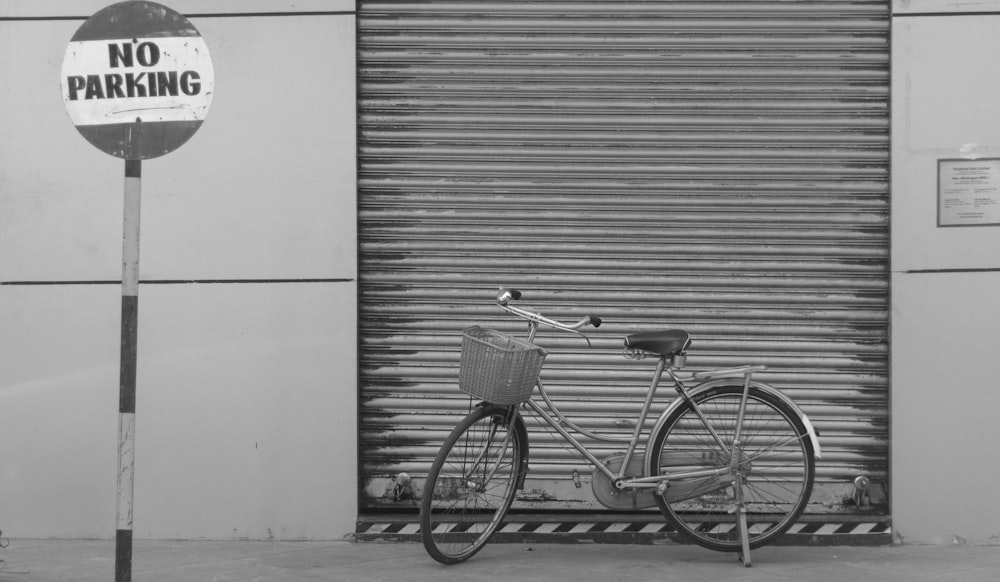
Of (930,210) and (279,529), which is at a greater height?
(930,210)

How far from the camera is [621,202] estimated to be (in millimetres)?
6465

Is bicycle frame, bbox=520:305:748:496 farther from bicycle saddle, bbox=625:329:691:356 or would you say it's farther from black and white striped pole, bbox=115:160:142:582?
black and white striped pole, bbox=115:160:142:582

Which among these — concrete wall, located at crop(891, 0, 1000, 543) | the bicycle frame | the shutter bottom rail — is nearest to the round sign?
the bicycle frame

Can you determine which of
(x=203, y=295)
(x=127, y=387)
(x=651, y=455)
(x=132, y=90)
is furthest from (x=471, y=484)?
(x=132, y=90)

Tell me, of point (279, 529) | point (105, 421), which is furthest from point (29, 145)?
point (279, 529)

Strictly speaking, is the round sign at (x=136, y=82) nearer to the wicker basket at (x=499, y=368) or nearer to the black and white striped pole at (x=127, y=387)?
the black and white striped pole at (x=127, y=387)

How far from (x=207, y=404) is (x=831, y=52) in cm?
418

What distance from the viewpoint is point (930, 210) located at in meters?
6.29

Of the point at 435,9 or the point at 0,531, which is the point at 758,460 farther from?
the point at 0,531

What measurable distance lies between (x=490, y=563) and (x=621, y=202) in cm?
220

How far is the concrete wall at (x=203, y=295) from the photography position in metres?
6.42

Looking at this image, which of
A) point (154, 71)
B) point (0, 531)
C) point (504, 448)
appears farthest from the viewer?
point (0, 531)

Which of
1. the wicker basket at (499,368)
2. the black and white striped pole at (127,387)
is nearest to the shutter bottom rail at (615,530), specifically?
the wicker basket at (499,368)

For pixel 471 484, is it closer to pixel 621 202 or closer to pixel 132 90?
pixel 621 202
